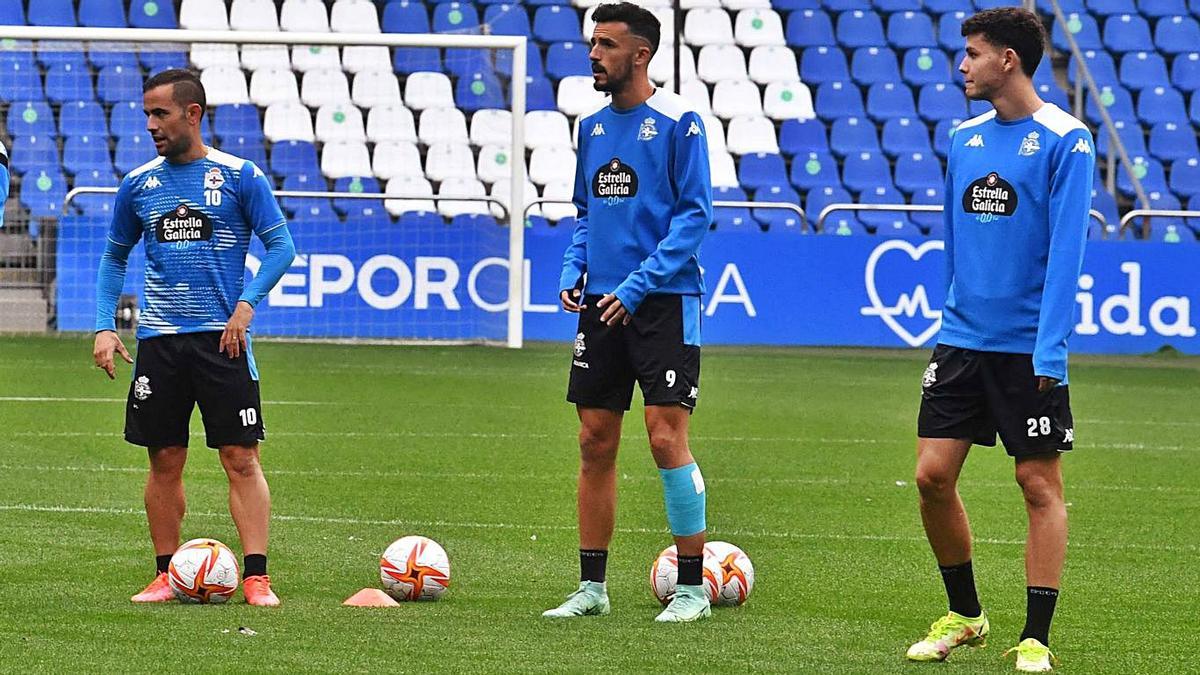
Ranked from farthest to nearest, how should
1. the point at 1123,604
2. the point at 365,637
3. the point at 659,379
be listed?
1. the point at 1123,604
2. the point at 659,379
3. the point at 365,637

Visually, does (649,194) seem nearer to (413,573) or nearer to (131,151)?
(413,573)

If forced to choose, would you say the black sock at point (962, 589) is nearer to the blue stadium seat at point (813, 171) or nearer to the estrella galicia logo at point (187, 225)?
the estrella galicia logo at point (187, 225)

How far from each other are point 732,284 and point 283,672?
14964mm

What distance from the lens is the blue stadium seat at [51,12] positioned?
21.7 meters

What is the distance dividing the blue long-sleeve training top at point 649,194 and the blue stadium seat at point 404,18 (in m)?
17.0

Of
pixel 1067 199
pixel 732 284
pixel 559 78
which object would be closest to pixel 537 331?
pixel 732 284

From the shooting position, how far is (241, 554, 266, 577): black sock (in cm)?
642

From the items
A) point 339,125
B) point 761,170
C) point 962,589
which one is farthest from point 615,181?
point 761,170

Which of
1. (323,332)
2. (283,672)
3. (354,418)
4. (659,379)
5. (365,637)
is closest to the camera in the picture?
(283,672)

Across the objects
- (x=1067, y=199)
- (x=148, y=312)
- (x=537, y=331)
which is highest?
(x=1067, y=199)

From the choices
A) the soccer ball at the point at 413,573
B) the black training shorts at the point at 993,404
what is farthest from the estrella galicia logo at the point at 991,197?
the soccer ball at the point at 413,573

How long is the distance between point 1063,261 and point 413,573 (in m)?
2.56

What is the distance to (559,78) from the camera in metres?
23.4

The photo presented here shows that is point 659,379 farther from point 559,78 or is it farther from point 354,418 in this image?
point 559,78
